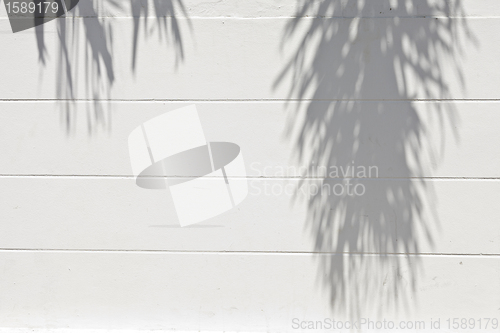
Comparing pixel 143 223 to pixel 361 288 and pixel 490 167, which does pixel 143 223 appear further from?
pixel 490 167

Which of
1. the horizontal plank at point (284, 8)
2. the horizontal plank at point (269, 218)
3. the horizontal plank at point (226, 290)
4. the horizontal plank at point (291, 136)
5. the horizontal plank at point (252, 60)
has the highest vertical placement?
the horizontal plank at point (284, 8)

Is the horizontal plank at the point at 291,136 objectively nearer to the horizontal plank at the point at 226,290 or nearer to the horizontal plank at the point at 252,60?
the horizontal plank at the point at 252,60

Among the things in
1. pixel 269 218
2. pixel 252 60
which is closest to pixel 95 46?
pixel 252 60

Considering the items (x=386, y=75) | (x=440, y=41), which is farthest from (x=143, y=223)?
(x=440, y=41)

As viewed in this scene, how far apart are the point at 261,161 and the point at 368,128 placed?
2.39 feet

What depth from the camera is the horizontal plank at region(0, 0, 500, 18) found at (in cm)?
251

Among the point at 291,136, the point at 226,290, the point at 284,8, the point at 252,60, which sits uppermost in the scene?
the point at 284,8

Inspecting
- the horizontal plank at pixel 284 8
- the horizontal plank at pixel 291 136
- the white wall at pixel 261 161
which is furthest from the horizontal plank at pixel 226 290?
the horizontal plank at pixel 284 8

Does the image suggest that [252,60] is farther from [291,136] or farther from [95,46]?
[95,46]

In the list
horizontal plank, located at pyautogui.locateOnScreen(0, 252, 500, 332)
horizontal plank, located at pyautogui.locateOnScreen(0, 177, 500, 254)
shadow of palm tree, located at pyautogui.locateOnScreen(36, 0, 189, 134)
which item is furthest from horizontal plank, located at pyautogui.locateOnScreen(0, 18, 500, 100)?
horizontal plank, located at pyautogui.locateOnScreen(0, 252, 500, 332)

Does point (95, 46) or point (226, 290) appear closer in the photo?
point (95, 46)

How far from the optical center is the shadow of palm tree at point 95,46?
2.59 metres

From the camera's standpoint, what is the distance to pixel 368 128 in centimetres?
261

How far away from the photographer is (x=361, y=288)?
8.84 feet
